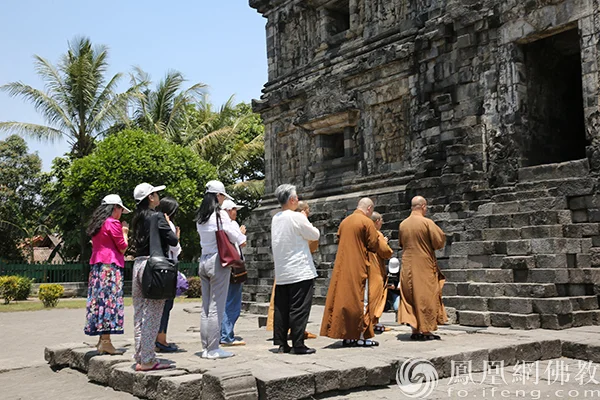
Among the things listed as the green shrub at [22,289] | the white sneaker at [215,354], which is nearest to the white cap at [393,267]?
the white sneaker at [215,354]

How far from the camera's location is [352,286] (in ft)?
21.4

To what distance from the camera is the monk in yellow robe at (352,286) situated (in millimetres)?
6484

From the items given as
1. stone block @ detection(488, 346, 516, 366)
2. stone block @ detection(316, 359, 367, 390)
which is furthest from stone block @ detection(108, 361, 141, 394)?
stone block @ detection(488, 346, 516, 366)

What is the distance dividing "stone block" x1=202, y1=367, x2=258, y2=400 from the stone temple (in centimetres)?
469

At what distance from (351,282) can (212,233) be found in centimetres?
157

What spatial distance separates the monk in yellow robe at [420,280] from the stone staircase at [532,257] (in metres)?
1.49

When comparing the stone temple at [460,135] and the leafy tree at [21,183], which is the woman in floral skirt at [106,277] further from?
the leafy tree at [21,183]

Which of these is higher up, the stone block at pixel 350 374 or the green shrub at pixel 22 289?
the green shrub at pixel 22 289

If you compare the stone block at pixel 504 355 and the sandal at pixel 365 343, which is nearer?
the stone block at pixel 504 355

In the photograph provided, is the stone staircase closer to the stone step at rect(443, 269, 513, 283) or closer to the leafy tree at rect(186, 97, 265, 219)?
the stone step at rect(443, 269, 513, 283)

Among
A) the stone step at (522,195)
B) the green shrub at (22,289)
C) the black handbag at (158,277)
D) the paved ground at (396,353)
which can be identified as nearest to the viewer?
the paved ground at (396,353)

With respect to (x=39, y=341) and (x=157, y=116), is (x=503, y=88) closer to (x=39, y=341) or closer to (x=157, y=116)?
(x=39, y=341)

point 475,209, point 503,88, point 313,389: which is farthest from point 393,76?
point 313,389

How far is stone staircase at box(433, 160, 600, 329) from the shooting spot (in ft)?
26.9
